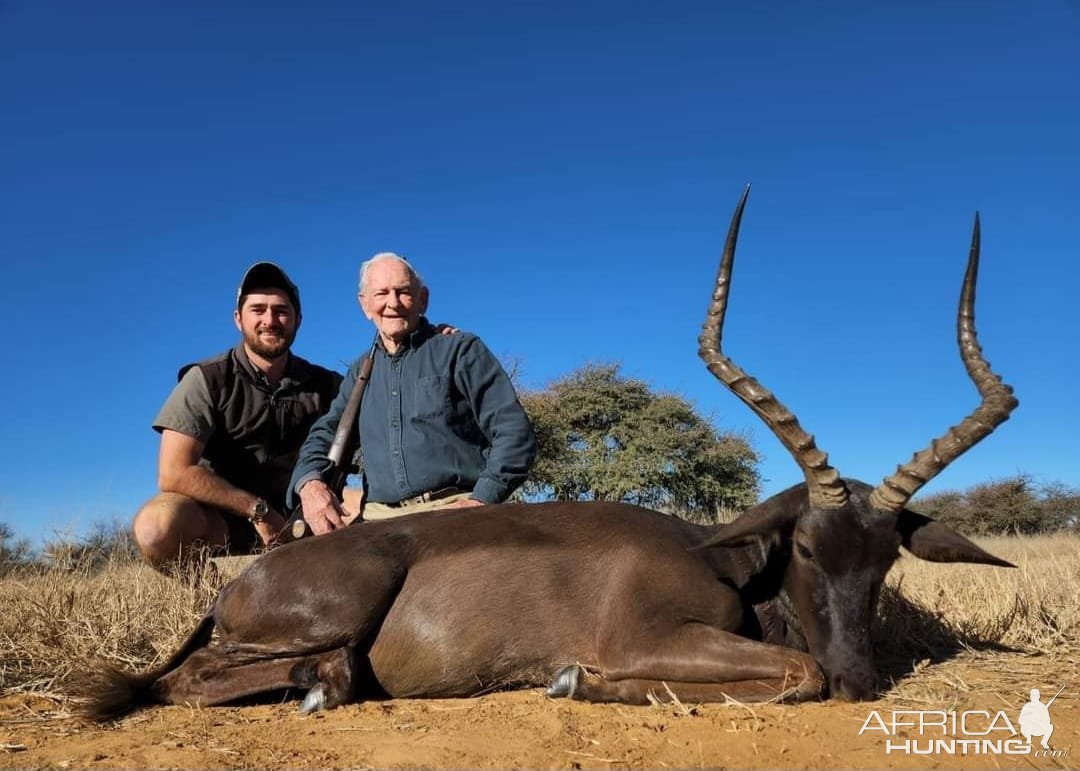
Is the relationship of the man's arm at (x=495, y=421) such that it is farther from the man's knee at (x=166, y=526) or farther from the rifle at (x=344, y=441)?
the man's knee at (x=166, y=526)

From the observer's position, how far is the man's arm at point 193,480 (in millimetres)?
7074

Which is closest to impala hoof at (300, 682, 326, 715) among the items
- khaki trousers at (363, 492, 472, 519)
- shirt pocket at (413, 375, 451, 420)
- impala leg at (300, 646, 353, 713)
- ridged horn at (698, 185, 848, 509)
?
impala leg at (300, 646, 353, 713)

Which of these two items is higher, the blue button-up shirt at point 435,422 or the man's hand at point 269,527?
the blue button-up shirt at point 435,422

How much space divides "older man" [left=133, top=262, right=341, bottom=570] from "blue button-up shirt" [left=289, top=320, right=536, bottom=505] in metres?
1.14

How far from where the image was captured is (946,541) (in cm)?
438

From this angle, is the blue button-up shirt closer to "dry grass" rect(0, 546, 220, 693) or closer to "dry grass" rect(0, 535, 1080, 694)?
"dry grass" rect(0, 546, 220, 693)

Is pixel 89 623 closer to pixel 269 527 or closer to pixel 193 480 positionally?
pixel 193 480

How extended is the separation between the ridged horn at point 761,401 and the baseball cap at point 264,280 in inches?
176

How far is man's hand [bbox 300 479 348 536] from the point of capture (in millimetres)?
5977

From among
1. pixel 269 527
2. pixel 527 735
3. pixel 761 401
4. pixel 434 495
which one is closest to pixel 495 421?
pixel 434 495

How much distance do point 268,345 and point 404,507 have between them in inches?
94.3

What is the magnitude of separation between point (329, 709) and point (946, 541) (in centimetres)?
328

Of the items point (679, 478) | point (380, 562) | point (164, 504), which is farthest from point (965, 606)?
point (679, 478)

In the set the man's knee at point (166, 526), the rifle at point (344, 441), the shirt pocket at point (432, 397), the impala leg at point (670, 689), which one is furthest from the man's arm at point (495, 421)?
the man's knee at point (166, 526)
